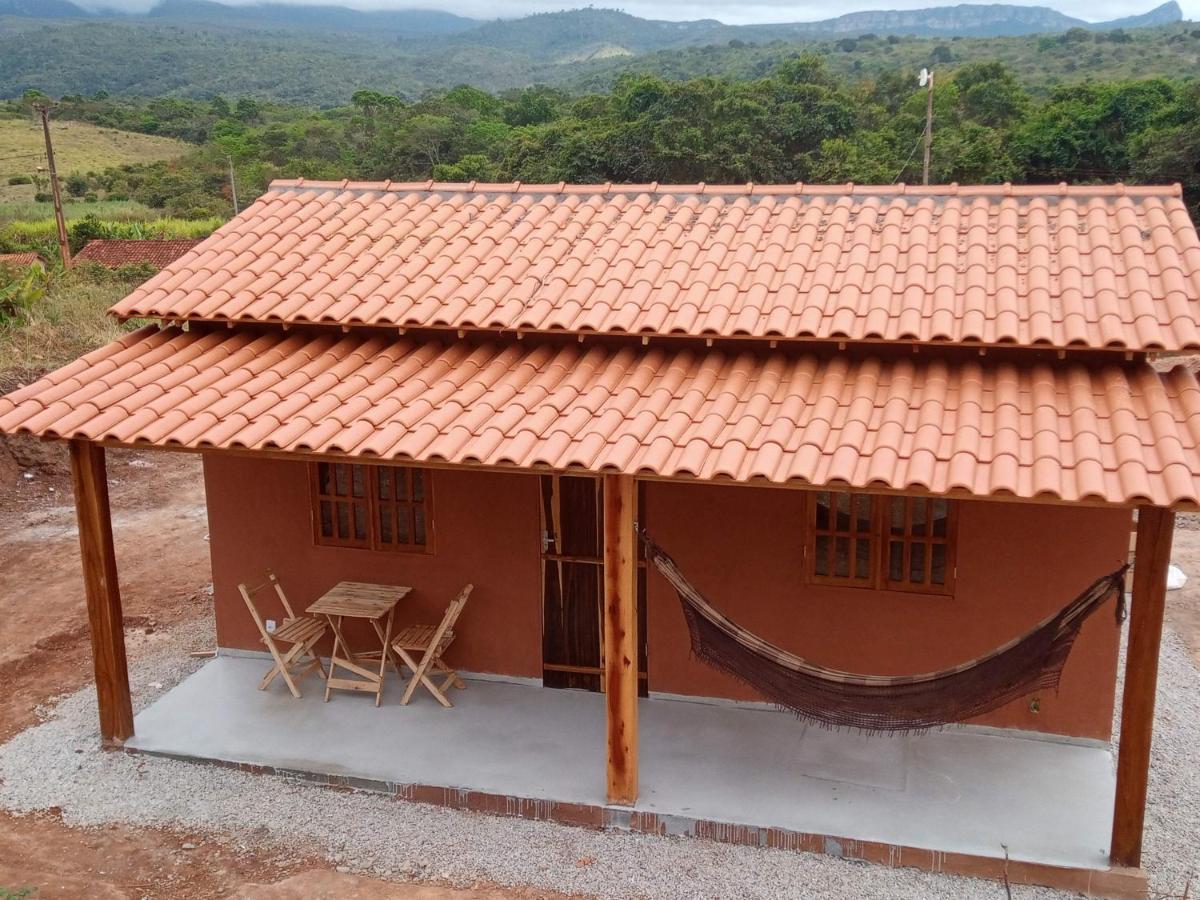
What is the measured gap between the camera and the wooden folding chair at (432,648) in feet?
23.7

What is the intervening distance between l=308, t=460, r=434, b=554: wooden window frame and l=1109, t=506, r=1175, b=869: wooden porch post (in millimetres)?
4703

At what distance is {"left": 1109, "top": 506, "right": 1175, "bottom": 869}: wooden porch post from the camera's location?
16.8 ft

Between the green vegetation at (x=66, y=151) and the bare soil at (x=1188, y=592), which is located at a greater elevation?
the green vegetation at (x=66, y=151)

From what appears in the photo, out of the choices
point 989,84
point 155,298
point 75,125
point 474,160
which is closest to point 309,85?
point 75,125

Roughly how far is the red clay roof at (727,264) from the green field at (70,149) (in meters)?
48.9

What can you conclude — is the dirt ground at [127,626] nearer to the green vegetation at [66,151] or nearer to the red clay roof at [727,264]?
the red clay roof at [727,264]

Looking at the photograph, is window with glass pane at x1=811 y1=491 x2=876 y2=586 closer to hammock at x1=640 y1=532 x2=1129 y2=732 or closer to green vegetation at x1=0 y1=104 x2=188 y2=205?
hammock at x1=640 y1=532 x2=1129 y2=732

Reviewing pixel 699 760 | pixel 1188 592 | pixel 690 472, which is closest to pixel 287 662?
pixel 699 760

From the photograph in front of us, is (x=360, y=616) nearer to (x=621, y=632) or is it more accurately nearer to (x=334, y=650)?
(x=334, y=650)

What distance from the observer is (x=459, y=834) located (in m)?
6.12

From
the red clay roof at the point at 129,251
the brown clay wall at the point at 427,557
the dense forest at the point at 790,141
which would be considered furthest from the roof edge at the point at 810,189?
the dense forest at the point at 790,141

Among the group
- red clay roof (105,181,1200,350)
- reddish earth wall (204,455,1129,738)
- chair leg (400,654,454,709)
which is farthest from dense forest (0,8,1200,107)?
chair leg (400,654,454,709)

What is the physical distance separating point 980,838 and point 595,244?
463cm

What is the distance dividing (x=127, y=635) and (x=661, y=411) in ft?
20.5
